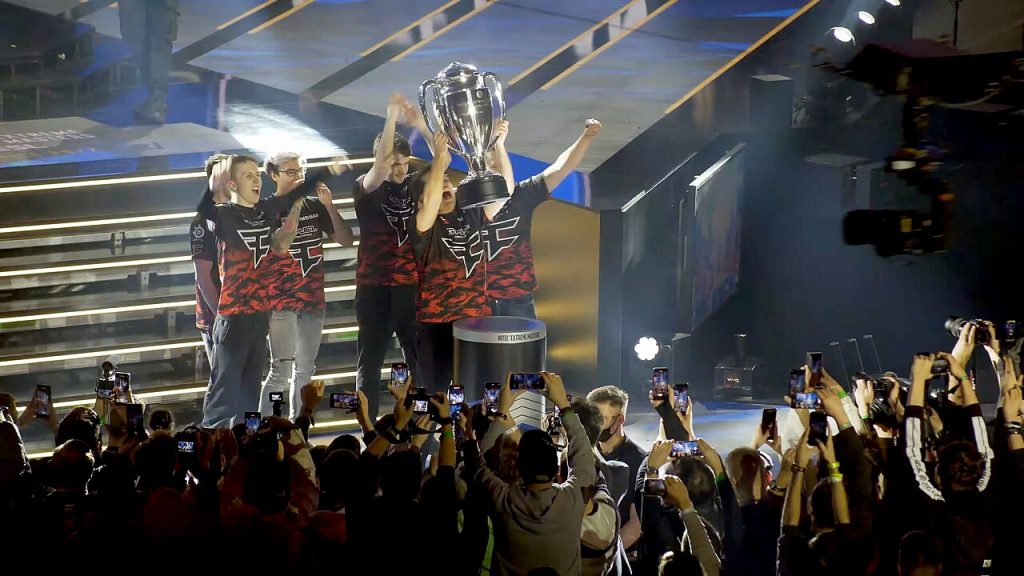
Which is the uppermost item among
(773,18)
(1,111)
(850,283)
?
(773,18)

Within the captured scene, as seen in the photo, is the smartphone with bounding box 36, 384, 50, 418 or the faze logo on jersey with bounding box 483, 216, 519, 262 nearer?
the smartphone with bounding box 36, 384, 50, 418

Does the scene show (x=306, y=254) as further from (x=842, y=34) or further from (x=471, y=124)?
(x=842, y=34)

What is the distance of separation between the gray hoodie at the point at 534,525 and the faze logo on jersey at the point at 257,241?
358cm

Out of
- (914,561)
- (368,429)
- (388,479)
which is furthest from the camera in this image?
(368,429)

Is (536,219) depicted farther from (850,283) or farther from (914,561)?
(914,561)

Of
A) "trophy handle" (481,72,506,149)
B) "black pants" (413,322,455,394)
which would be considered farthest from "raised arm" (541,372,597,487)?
"trophy handle" (481,72,506,149)

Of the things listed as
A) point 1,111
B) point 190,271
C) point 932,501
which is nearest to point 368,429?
point 932,501

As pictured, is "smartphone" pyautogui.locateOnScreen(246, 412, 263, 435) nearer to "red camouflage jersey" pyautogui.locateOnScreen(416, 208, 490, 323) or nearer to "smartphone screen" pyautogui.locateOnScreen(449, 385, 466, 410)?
"smartphone screen" pyautogui.locateOnScreen(449, 385, 466, 410)

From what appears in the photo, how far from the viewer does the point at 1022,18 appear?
26.5ft

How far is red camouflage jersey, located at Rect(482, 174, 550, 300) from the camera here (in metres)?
7.12

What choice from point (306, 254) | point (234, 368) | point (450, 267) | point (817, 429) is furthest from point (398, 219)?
point (817, 429)

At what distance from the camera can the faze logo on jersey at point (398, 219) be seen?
274 inches

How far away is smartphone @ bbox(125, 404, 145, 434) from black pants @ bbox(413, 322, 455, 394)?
258 cm

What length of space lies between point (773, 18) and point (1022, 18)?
1.69 metres
